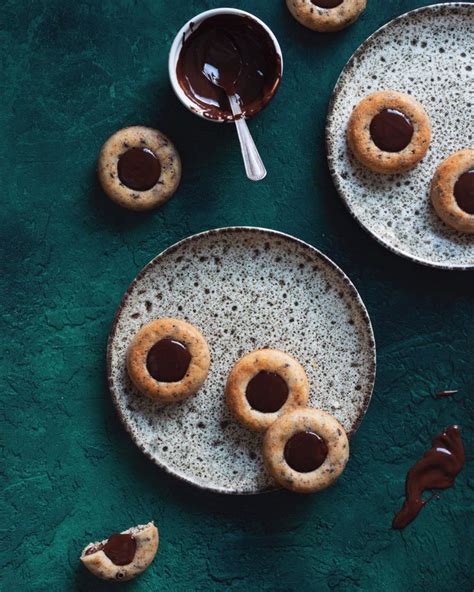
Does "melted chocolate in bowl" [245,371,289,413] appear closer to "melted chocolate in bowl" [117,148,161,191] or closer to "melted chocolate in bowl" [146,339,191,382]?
"melted chocolate in bowl" [146,339,191,382]

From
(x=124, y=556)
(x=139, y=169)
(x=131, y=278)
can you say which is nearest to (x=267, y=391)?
(x=131, y=278)

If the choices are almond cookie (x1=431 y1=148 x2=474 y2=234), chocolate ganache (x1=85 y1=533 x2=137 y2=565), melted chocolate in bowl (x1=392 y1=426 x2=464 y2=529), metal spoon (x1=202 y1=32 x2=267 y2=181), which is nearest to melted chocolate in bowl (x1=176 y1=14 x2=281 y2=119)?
metal spoon (x1=202 y1=32 x2=267 y2=181)

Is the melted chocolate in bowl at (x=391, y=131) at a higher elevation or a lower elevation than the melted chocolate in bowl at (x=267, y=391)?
higher

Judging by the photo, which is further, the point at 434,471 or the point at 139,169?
the point at 434,471

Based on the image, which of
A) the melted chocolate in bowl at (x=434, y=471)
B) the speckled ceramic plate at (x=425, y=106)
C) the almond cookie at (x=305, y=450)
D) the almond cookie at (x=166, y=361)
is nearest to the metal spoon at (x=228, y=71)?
the speckled ceramic plate at (x=425, y=106)

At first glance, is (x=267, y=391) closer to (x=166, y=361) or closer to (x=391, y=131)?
(x=166, y=361)

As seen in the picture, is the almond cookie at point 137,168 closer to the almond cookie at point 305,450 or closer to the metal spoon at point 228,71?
the metal spoon at point 228,71
